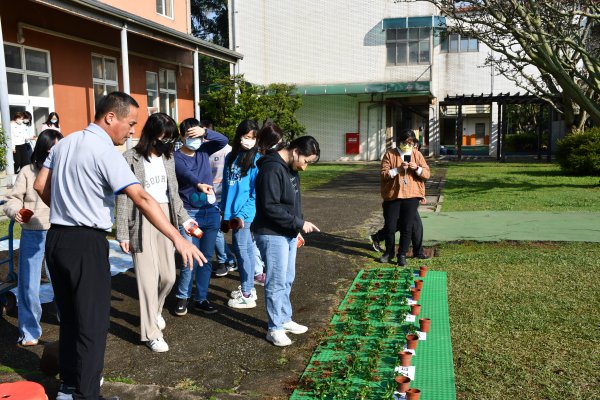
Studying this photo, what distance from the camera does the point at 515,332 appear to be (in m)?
4.72

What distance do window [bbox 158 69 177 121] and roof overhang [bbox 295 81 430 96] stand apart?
28.7 feet

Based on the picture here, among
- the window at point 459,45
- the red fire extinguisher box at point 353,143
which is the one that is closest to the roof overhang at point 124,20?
the red fire extinguisher box at point 353,143

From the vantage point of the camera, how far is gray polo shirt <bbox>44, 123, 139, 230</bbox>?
3.21 meters

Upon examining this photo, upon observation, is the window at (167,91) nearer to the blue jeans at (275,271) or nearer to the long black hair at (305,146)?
the long black hair at (305,146)

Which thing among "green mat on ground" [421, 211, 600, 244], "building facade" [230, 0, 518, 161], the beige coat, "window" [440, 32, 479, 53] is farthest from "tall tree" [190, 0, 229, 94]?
the beige coat

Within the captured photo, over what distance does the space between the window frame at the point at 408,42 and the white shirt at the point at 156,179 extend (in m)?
26.1

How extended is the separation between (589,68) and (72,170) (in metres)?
17.0

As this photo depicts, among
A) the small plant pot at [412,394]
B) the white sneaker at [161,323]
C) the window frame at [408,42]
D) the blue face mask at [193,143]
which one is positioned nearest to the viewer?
the small plant pot at [412,394]

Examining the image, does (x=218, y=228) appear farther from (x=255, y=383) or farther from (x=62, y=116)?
(x=62, y=116)

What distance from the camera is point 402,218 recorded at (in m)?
7.34

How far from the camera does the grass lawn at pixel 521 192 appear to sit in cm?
1201

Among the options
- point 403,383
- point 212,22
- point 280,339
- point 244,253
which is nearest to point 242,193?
point 244,253

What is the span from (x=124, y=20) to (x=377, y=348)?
1287 cm

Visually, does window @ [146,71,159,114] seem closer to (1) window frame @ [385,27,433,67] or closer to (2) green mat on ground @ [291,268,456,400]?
(1) window frame @ [385,27,433,67]
